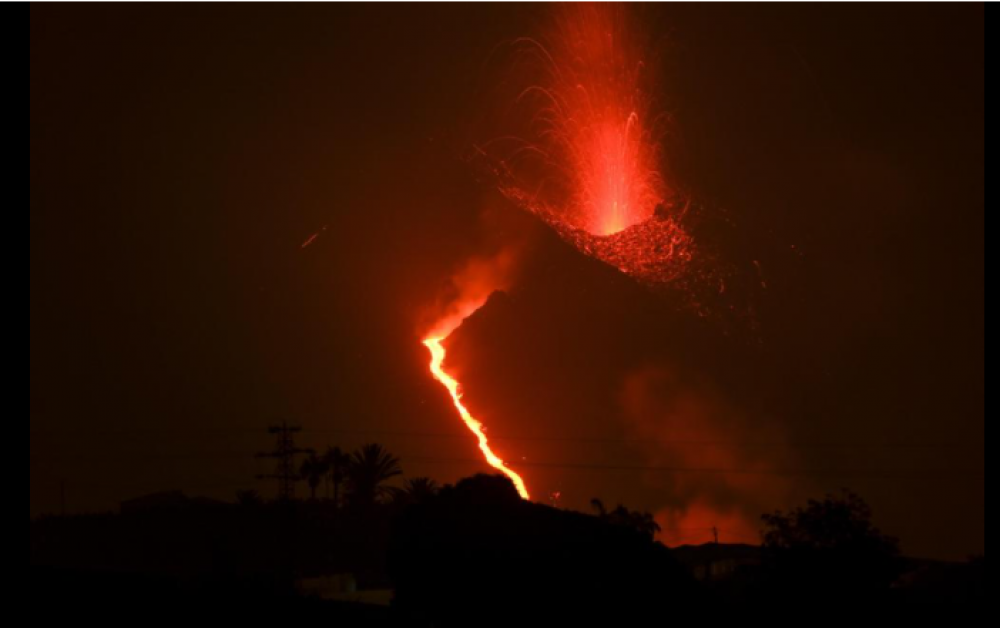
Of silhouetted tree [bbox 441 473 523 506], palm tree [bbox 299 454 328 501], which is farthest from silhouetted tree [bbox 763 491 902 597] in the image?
palm tree [bbox 299 454 328 501]

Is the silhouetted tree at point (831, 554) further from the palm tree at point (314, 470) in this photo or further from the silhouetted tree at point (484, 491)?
the palm tree at point (314, 470)

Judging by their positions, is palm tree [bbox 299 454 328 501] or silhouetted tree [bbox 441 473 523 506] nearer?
silhouetted tree [bbox 441 473 523 506]

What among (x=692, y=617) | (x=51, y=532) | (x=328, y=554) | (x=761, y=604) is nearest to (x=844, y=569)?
(x=761, y=604)

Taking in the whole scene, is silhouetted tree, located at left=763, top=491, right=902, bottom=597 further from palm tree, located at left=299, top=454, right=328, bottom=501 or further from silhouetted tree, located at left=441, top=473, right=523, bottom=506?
palm tree, located at left=299, top=454, right=328, bottom=501

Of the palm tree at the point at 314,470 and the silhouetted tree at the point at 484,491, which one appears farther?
the palm tree at the point at 314,470

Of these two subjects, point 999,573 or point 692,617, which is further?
point 999,573

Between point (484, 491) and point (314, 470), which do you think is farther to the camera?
point (314, 470)

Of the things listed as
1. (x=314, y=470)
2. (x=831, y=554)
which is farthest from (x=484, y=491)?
(x=314, y=470)

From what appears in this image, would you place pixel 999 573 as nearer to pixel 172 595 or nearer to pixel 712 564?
pixel 172 595

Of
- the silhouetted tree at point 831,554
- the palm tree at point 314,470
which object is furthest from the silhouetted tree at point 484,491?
the palm tree at point 314,470

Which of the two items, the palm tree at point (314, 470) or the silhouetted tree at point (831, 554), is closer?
the silhouetted tree at point (831, 554)

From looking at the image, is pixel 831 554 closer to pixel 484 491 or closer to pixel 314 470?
pixel 484 491
